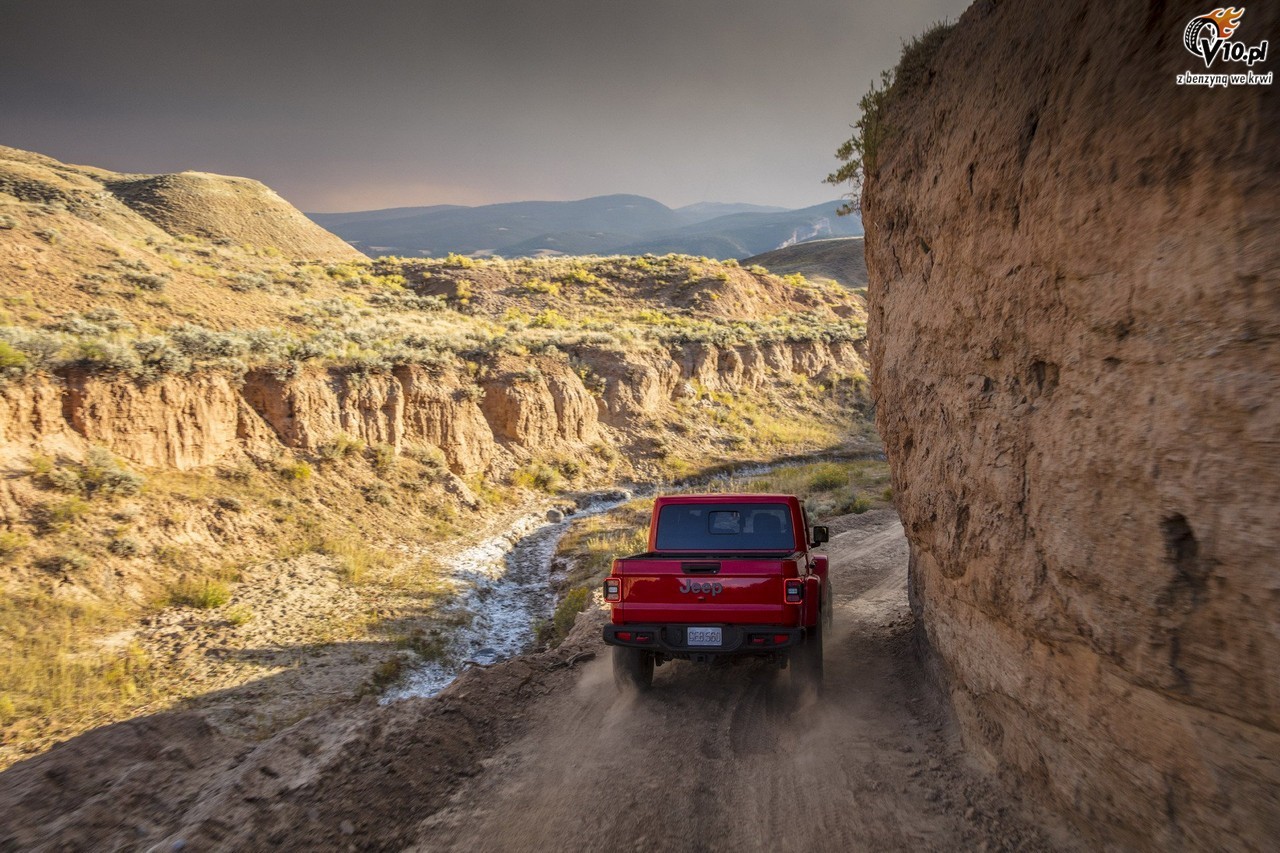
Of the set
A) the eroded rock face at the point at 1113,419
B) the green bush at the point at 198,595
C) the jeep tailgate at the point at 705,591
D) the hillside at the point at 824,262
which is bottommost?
the green bush at the point at 198,595

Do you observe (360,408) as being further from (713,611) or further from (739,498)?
(713,611)

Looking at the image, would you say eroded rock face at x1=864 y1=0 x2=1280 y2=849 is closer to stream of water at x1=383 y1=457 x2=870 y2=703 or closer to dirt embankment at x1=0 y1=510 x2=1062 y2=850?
dirt embankment at x1=0 y1=510 x2=1062 y2=850

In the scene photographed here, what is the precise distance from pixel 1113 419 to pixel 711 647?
3.87m

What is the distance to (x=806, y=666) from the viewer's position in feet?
21.1

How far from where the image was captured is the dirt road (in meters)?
4.64

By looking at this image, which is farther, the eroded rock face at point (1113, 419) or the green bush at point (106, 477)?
the green bush at point (106, 477)

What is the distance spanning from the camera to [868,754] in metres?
5.58

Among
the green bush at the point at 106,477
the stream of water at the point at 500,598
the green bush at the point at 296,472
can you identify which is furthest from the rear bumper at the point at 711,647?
the green bush at the point at 296,472

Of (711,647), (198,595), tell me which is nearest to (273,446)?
(198,595)

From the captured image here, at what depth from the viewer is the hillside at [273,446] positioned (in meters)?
9.84

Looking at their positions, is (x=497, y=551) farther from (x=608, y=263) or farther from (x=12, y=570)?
(x=608, y=263)

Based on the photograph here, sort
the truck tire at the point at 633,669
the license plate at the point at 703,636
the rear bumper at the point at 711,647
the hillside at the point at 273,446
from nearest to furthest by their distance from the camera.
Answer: the rear bumper at the point at 711,647, the license plate at the point at 703,636, the truck tire at the point at 633,669, the hillside at the point at 273,446

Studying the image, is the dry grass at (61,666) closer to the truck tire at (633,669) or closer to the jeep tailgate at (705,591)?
the truck tire at (633,669)

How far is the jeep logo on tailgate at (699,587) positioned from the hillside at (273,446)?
18.9 feet
